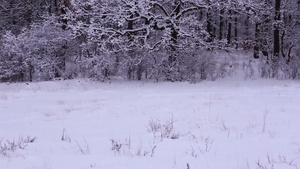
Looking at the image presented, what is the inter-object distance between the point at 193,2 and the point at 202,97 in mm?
6505

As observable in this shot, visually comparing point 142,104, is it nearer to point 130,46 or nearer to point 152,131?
point 152,131

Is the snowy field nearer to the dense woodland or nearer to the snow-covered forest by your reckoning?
the snow-covered forest

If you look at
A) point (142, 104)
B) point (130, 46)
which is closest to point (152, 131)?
point (142, 104)

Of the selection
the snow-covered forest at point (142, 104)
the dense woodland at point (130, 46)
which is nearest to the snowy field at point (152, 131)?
the snow-covered forest at point (142, 104)

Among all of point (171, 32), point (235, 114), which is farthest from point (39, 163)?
point (171, 32)

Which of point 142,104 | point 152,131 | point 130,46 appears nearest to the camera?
point 152,131

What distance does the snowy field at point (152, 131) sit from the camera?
12.1 ft

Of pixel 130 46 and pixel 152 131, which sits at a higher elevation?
pixel 130 46

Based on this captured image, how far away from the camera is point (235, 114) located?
6363 millimetres


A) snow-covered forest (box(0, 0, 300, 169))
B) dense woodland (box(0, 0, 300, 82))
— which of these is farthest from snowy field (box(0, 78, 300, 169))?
→ dense woodland (box(0, 0, 300, 82))

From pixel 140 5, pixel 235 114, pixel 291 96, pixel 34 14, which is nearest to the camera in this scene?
pixel 235 114

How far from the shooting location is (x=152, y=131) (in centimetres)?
509

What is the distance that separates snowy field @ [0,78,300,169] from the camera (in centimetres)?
368

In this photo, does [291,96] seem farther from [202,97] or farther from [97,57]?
[97,57]
